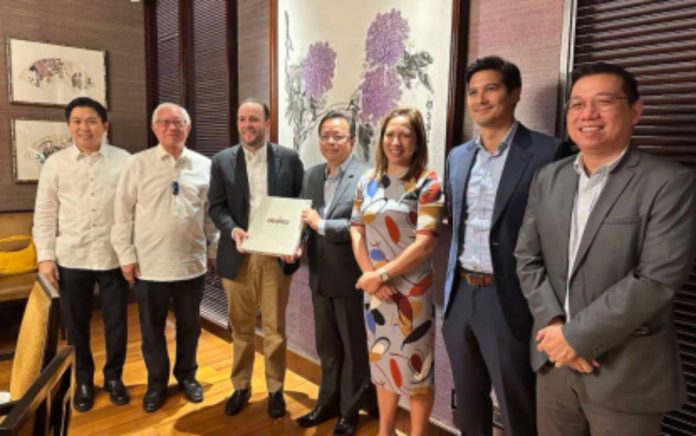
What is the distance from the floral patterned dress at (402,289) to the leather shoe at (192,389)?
1292 mm

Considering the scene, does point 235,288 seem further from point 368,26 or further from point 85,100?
point 368,26

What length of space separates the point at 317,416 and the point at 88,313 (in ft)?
4.61

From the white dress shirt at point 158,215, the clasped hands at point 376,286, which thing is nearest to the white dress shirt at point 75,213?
the white dress shirt at point 158,215

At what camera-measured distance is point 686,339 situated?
1666 mm

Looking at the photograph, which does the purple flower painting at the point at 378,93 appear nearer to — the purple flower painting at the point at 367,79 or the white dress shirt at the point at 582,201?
the purple flower painting at the point at 367,79

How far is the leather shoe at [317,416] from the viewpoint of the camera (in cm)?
258

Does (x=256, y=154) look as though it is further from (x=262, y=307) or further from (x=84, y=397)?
(x=84, y=397)

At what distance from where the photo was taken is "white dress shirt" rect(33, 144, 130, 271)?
2.76 m

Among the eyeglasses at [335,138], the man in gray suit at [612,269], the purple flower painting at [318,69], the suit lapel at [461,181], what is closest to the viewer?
the man in gray suit at [612,269]

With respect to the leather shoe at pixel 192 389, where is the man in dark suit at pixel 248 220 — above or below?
above

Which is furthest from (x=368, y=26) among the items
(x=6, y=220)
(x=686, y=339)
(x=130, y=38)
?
(x=6, y=220)

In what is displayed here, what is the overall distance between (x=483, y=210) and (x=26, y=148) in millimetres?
3787

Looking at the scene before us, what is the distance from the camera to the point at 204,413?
8.88 ft

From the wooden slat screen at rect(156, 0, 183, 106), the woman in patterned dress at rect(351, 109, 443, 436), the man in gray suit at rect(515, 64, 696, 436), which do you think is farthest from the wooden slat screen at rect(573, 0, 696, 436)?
the wooden slat screen at rect(156, 0, 183, 106)
